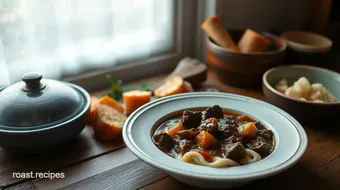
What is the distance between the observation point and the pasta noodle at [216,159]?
2.51 feet

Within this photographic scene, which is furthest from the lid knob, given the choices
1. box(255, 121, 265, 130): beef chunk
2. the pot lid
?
box(255, 121, 265, 130): beef chunk

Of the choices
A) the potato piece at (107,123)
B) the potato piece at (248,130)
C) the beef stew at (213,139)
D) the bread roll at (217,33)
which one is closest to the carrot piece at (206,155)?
the beef stew at (213,139)

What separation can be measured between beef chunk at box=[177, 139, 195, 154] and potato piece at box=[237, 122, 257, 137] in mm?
117

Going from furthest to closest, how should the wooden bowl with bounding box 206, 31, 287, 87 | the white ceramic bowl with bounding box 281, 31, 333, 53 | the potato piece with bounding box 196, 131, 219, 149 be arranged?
the white ceramic bowl with bounding box 281, 31, 333, 53, the wooden bowl with bounding box 206, 31, 287, 87, the potato piece with bounding box 196, 131, 219, 149

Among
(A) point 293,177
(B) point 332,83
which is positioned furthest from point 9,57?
(B) point 332,83

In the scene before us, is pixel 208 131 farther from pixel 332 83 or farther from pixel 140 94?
pixel 332 83

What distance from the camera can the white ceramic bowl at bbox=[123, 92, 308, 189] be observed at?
2.36ft

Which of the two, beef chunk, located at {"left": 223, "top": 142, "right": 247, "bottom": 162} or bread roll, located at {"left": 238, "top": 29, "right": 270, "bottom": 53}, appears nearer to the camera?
beef chunk, located at {"left": 223, "top": 142, "right": 247, "bottom": 162}

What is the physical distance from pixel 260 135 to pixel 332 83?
1.42 ft

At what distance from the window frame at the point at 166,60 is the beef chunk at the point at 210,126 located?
520mm

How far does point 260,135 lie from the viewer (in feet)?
2.86

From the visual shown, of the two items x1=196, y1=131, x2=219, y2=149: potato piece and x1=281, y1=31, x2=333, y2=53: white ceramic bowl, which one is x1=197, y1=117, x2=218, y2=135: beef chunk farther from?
x1=281, y1=31, x2=333, y2=53: white ceramic bowl

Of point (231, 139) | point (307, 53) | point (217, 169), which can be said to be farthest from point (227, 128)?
point (307, 53)

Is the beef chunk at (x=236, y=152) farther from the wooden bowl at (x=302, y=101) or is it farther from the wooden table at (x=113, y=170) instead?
the wooden bowl at (x=302, y=101)
